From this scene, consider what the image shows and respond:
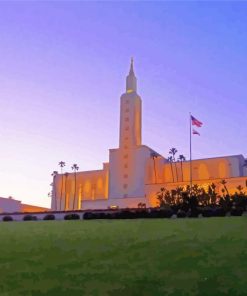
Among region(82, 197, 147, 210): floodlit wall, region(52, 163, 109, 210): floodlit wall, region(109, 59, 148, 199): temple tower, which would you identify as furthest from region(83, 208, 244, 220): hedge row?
region(52, 163, 109, 210): floodlit wall

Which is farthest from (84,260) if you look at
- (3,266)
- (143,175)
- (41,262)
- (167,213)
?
(143,175)

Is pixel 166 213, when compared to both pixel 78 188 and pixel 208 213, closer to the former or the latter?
pixel 208 213

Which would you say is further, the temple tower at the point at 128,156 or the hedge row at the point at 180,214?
the temple tower at the point at 128,156

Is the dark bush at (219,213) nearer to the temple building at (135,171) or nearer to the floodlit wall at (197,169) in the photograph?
the temple building at (135,171)

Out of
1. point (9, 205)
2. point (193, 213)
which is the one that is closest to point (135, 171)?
point (9, 205)

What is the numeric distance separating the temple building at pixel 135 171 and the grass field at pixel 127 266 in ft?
203

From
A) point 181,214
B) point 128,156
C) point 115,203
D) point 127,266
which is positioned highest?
point 128,156

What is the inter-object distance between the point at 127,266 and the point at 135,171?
75.0 m

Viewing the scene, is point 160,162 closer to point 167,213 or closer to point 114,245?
point 167,213

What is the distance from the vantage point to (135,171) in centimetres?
8650

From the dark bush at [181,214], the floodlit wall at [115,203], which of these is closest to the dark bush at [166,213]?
the dark bush at [181,214]

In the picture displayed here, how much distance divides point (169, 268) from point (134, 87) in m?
86.0

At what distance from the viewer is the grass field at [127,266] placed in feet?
30.2

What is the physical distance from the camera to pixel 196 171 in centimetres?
8756
